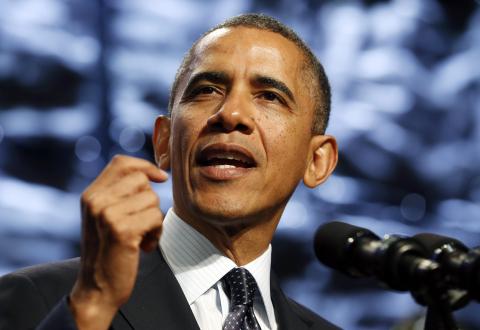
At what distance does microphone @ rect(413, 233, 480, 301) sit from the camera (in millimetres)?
1236

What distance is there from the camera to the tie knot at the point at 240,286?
1891 millimetres

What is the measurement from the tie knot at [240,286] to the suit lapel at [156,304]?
0.41 ft

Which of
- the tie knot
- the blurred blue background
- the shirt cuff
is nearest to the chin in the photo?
the tie knot

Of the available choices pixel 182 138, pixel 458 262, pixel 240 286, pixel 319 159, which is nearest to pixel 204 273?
pixel 240 286

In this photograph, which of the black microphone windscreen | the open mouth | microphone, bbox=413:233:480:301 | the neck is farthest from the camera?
the neck

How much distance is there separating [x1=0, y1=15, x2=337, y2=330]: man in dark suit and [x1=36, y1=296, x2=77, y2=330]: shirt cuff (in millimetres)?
204

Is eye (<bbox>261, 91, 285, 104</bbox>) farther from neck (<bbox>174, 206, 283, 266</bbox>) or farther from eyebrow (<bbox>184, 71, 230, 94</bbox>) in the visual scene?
neck (<bbox>174, 206, 283, 266</bbox>)

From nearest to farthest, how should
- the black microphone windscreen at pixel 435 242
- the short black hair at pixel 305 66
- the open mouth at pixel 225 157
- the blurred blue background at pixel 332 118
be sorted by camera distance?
1. the black microphone windscreen at pixel 435 242
2. the open mouth at pixel 225 157
3. the short black hair at pixel 305 66
4. the blurred blue background at pixel 332 118

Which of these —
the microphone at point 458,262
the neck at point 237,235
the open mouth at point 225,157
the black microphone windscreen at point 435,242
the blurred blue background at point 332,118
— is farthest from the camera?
the blurred blue background at point 332,118

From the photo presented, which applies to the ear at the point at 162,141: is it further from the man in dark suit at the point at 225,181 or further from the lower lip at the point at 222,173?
the lower lip at the point at 222,173

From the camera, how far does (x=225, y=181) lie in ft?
6.18

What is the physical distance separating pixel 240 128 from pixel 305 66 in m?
0.37

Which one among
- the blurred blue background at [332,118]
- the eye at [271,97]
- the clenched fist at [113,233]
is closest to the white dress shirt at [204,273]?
the eye at [271,97]

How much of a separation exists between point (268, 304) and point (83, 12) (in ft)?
5.49
